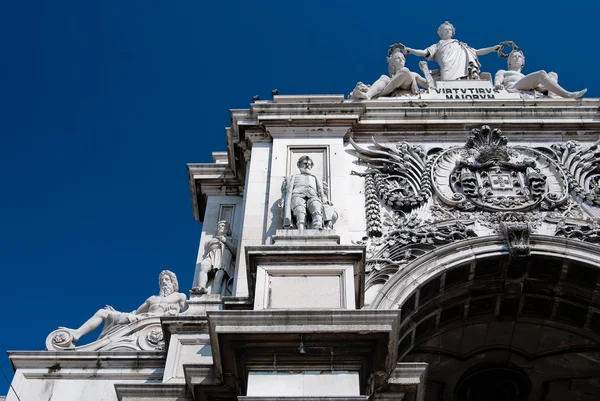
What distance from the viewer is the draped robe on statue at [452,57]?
19.8 m

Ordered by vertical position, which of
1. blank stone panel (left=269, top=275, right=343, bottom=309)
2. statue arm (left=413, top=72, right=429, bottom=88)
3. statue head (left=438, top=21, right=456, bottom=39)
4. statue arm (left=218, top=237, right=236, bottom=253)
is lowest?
blank stone panel (left=269, top=275, right=343, bottom=309)

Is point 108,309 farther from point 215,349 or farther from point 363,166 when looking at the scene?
point 363,166

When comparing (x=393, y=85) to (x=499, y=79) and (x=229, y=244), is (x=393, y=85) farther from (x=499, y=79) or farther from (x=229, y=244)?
(x=229, y=244)

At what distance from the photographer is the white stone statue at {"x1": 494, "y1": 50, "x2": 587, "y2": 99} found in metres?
18.3

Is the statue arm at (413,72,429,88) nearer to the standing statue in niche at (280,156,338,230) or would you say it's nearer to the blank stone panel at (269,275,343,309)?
the standing statue in niche at (280,156,338,230)

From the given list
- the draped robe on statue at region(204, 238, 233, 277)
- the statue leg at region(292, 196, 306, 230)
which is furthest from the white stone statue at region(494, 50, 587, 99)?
the draped robe on statue at region(204, 238, 233, 277)

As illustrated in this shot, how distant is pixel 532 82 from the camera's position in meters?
18.6

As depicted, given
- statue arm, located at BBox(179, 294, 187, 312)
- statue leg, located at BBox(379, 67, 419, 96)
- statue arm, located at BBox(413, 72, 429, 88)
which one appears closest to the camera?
statue arm, located at BBox(179, 294, 187, 312)

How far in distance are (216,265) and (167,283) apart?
1.03 meters

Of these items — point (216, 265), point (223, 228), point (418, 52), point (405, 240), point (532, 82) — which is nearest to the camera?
point (405, 240)

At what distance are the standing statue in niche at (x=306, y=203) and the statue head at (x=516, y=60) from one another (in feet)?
24.3

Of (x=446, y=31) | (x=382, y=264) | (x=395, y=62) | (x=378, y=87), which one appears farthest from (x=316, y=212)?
(x=446, y=31)

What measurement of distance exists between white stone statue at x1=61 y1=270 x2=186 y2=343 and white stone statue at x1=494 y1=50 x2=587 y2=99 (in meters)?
8.49

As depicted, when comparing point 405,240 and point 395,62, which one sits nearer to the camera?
point 405,240
